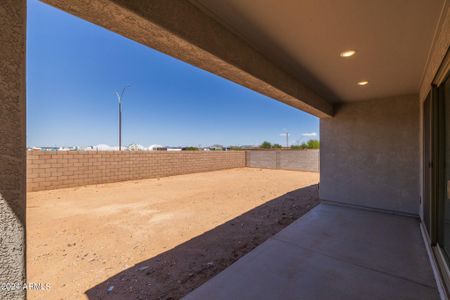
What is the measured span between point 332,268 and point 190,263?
4.86 ft

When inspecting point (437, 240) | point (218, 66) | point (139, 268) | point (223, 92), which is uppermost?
point (223, 92)

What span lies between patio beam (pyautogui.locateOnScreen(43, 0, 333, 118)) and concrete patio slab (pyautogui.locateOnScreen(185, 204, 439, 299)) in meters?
1.99

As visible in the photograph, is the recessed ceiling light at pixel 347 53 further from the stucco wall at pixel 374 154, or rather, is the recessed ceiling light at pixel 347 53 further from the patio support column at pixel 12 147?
the patio support column at pixel 12 147

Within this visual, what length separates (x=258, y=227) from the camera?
317 cm

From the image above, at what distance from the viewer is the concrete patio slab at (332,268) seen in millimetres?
1657

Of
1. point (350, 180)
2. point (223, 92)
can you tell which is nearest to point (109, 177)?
point (350, 180)

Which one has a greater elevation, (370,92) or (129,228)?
(370,92)

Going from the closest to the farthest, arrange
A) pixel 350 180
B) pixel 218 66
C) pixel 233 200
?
pixel 218 66 → pixel 350 180 → pixel 233 200

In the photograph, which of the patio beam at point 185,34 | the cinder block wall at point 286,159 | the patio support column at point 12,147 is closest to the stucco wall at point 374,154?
the patio beam at point 185,34

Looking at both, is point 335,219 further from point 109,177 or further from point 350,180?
point 109,177

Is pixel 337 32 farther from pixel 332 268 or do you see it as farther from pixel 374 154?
pixel 374 154

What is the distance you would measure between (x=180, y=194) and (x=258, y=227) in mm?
3068

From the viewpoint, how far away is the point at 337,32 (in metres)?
1.77

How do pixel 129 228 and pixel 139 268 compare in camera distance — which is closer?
pixel 139 268
